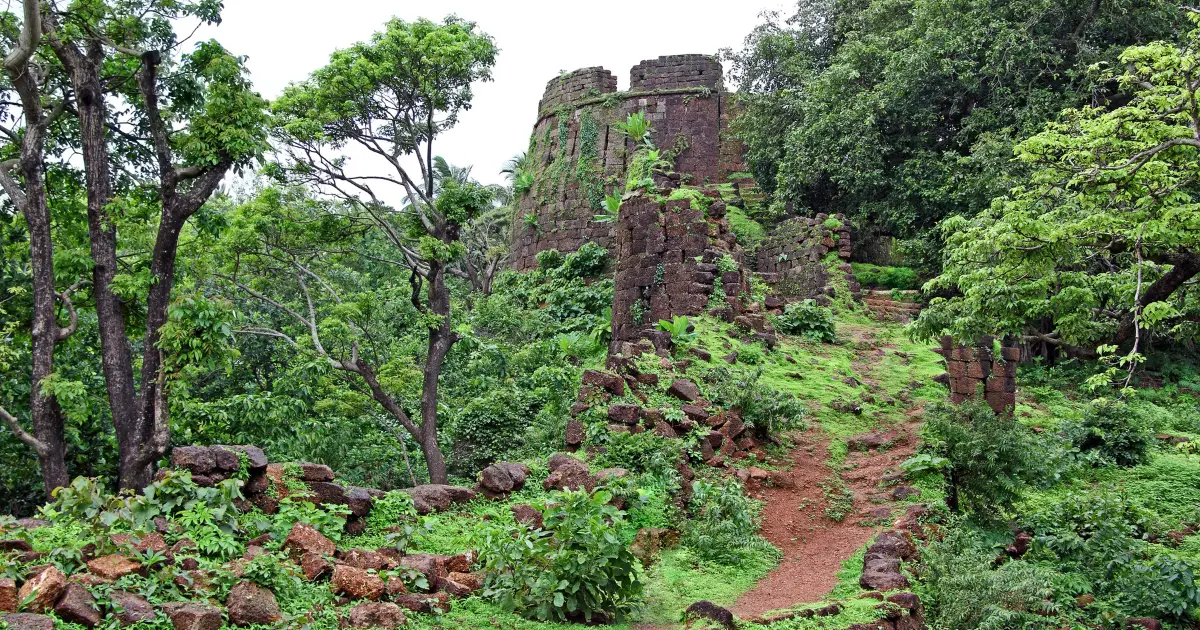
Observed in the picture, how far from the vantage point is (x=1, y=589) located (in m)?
4.99

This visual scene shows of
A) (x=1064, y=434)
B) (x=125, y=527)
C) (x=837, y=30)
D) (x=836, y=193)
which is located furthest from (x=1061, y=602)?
(x=837, y=30)

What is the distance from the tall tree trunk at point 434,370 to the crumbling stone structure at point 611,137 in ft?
40.2

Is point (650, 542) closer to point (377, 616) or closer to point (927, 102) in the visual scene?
point (377, 616)

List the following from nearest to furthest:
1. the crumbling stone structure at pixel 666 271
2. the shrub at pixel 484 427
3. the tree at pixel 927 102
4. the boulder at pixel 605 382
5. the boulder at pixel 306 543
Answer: the boulder at pixel 306 543
the boulder at pixel 605 382
the shrub at pixel 484 427
the crumbling stone structure at pixel 666 271
the tree at pixel 927 102

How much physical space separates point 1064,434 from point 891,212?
10628 millimetres

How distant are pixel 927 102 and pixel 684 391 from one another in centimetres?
1362

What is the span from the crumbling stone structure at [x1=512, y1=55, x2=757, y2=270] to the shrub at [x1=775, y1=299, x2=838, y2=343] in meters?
10.2

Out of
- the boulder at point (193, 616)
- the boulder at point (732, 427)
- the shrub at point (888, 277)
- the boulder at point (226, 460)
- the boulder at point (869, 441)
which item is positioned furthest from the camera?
the shrub at point (888, 277)

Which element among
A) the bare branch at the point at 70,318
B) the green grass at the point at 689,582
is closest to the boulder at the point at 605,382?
the green grass at the point at 689,582

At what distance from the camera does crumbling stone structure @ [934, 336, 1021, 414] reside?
12500 mm

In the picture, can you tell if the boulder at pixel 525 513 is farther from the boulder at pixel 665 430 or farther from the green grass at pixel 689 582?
the boulder at pixel 665 430

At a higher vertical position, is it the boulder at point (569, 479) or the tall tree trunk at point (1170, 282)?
the tall tree trunk at point (1170, 282)

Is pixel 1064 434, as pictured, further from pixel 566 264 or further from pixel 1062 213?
pixel 566 264

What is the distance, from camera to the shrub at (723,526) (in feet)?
28.4
